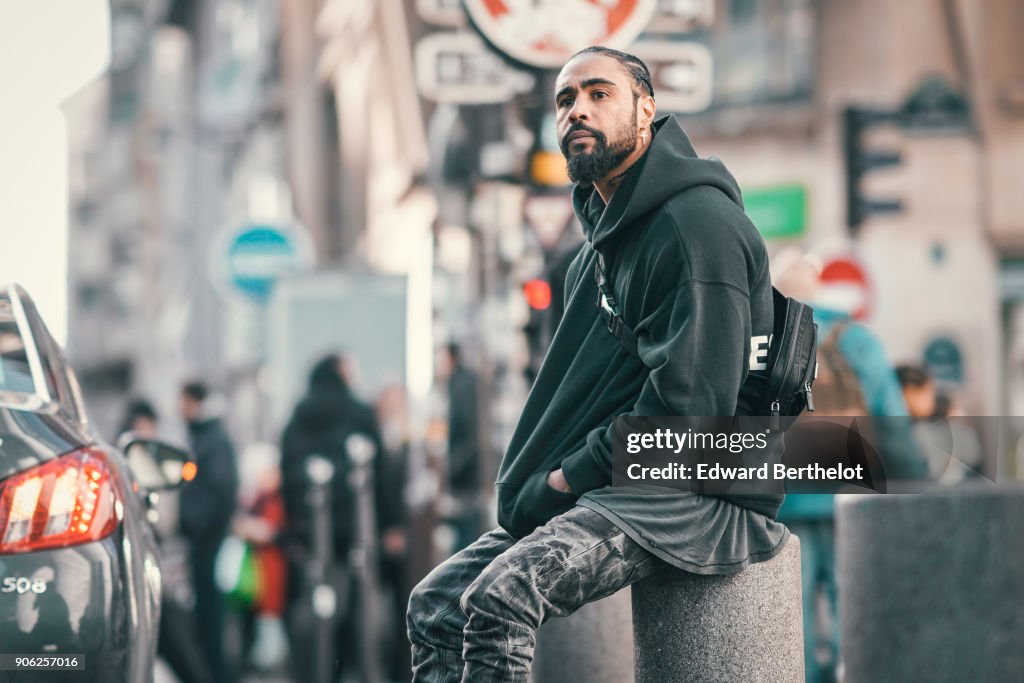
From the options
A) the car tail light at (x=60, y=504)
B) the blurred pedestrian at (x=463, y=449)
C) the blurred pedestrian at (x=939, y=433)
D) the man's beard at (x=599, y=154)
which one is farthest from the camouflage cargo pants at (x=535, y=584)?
the blurred pedestrian at (x=463, y=449)

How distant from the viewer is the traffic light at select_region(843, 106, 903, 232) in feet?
47.6

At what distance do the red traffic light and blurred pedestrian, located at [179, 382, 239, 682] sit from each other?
2132 millimetres

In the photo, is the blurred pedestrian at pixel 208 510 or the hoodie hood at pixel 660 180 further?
the blurred pedestrian at pixel 208 510

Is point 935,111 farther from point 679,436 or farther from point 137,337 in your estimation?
point 137,337

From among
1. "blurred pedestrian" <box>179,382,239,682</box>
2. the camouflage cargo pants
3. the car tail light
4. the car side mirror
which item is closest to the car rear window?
the car tail light

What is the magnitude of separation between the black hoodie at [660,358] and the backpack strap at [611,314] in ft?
0.07

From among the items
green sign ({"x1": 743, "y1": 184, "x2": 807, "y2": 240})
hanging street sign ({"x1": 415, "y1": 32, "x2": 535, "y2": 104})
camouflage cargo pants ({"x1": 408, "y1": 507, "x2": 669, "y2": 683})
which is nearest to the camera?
camouflage cargo pants ({"x1": 408, "y1": 507, "x2": 669, "y2": 683})

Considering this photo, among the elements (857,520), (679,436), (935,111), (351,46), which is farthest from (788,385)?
(351,46)

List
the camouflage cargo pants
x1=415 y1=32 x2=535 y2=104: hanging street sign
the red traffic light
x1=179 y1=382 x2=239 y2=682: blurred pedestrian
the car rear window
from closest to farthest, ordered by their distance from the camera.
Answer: the camouflage cargo pants, the car rear window, the red traffic light, x1=179 y1=382 x2=239 y2=682: blurred pedestrian, x1=415 y1=32 x2=535 y2=104: hanging street sign

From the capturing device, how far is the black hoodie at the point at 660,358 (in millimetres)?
3869

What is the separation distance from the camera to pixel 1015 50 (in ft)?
74.7

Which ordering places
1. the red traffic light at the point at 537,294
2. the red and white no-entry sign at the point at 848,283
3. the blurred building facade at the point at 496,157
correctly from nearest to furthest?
1. the red traffic light at the point at 537,294
2. the blurred building facade at the point at 496,157
3. the red and white no-entry sign at the point at 848,283

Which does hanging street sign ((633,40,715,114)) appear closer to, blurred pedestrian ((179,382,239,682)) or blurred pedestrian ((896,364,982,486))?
blurred pedestrian ((896,364,982,486))

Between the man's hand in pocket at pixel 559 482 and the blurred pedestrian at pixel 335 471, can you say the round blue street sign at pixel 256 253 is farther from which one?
the man's hand in pocket at pixel 559 482
